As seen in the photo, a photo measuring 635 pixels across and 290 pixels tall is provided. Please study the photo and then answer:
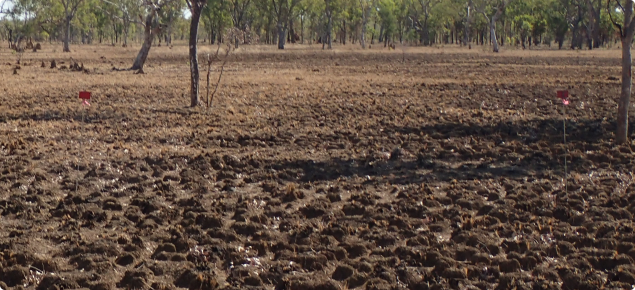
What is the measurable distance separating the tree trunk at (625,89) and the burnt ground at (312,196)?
0.28 m

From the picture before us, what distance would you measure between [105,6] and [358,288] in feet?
222

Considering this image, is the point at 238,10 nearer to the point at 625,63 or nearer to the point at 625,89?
the point at 625,63

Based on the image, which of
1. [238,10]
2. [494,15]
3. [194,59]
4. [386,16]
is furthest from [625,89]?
[386,16]

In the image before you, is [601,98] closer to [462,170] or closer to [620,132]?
[620,132]

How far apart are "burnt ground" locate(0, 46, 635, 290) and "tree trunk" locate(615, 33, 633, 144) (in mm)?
283

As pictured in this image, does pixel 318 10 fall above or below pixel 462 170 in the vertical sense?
above

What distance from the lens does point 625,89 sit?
10125 mm

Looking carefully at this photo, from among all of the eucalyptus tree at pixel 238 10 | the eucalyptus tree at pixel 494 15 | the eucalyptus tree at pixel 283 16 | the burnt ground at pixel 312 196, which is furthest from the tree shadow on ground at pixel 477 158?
the eucalyptus tree at pixel 238 10

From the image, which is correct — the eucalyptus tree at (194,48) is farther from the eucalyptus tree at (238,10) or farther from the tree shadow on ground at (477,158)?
the eucalyptus tree at (238,10)

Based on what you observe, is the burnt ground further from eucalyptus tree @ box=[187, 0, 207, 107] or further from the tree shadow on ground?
eucalyptus tree @ box=[187, 0, 207, 107]

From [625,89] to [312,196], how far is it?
5323 mm

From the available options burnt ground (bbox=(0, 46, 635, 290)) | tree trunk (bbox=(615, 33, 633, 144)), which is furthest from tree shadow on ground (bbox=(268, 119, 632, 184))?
tree trunk (bbox=(615, 33, 633, 144))

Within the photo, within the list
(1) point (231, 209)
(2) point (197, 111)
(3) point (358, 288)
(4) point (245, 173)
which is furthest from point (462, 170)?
(2) point (197, 111)

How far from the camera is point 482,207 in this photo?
7.14 metres
